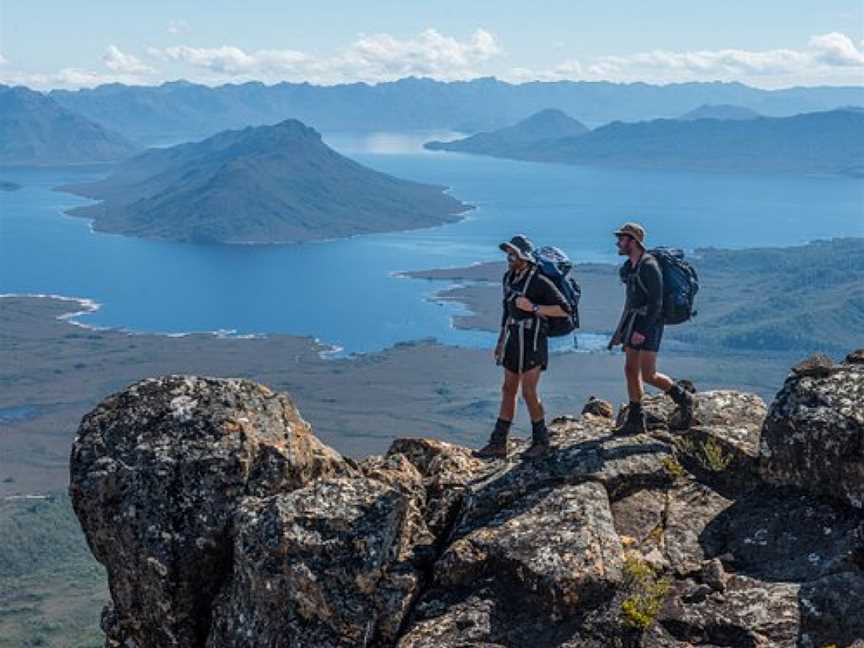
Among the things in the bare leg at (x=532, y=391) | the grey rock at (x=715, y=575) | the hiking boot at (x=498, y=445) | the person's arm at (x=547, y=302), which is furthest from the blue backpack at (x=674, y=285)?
the grey rock at (x=715, y=575)

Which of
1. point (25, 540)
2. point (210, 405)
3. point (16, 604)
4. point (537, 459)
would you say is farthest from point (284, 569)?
point (25, 540)

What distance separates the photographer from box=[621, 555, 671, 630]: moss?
12773mm

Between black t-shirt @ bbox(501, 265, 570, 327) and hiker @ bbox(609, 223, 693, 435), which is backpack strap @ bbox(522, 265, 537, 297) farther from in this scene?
hiker @ bbox(609, 223, 693, 435)

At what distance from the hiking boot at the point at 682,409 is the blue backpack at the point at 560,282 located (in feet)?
8.93

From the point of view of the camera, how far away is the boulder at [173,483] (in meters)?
14.6

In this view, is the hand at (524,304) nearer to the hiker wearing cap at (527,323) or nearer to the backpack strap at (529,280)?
the hiker wearing cap at (527,323)

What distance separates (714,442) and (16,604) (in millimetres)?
106865

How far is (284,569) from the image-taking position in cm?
1370

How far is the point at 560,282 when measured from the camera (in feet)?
57.6

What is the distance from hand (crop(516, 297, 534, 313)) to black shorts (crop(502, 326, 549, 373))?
48cm

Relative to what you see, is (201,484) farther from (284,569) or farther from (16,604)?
(16,604)

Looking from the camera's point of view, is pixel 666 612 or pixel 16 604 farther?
pixel 16 604

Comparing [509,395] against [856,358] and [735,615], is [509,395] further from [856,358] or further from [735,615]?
[735,615]

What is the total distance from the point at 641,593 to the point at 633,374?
20.7 feet
